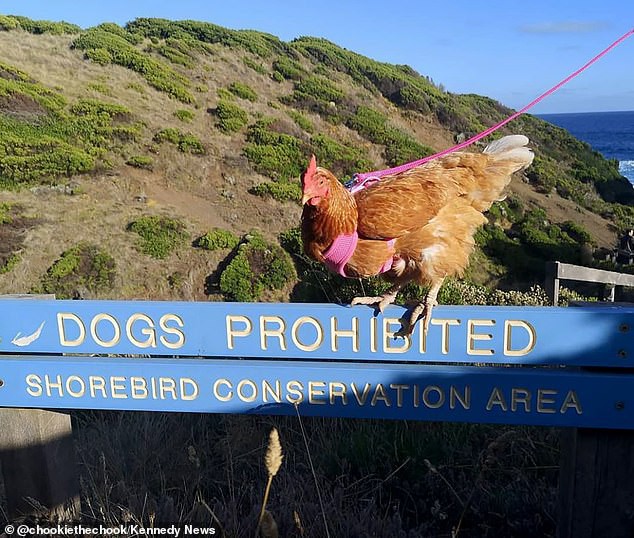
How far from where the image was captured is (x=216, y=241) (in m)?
9.68

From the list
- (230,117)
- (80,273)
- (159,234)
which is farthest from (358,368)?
(230,117)

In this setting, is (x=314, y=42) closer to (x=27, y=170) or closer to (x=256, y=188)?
(x=256, y=188)

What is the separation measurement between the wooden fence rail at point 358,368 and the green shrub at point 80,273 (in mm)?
6586

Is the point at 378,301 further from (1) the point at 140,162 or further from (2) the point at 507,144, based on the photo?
(1) the point at 140,162

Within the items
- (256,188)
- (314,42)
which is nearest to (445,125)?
(314,42)

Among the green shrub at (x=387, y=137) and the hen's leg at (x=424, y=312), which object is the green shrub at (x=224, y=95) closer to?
the green shrub at (x=387, y=137)

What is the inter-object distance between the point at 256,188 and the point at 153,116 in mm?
3449

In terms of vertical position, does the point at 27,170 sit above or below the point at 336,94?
→ below

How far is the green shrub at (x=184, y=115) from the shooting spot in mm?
13566

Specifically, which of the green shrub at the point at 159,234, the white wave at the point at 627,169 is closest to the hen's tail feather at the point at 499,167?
the green shrub at the point at 159,234

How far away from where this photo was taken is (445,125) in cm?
1908

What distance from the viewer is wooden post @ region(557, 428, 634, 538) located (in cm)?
194

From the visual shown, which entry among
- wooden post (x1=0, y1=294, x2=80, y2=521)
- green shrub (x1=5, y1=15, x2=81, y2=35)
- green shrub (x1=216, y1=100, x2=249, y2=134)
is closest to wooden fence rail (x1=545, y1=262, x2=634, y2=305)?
wooden post (x1=0, y1=294, x2=80, y2=521)

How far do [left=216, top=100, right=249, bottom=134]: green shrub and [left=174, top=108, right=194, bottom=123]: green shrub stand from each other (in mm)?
729
